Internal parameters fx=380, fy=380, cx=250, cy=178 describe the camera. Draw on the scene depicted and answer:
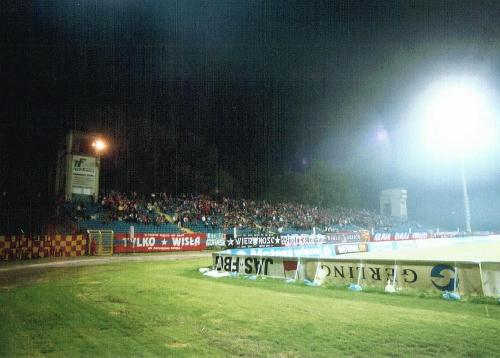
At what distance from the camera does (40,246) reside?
75.1 feet

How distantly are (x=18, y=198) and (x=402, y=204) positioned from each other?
187 feet

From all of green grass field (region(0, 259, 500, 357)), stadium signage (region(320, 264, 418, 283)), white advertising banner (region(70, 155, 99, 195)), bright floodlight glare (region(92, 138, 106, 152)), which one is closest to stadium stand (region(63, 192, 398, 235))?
white advertising banner (region(70, 155, 99, 195))

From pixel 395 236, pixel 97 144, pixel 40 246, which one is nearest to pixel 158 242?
pixel 40 246

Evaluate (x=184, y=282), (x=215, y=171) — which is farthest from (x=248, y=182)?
(x=184, y=282)

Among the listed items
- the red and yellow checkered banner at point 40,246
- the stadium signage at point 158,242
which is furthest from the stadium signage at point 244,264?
the stadium signage at point 158,242

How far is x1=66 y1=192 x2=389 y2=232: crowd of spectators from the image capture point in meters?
30.1

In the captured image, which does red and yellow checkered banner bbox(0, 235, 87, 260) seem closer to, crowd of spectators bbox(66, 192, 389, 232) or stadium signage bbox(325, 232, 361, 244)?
crowd of spectators bbox(66, 192, 389, 232)

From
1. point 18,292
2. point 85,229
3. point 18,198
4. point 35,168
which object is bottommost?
point 18,292

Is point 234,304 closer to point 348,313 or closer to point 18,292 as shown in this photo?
point 348,313

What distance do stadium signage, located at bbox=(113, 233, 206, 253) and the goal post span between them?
50 cm

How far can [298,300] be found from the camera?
937cm

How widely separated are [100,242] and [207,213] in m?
12.2

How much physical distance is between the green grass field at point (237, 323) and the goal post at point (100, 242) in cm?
1431

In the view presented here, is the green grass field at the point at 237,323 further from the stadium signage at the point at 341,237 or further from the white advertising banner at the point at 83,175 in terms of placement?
the stadium signage at the point at 341,237
